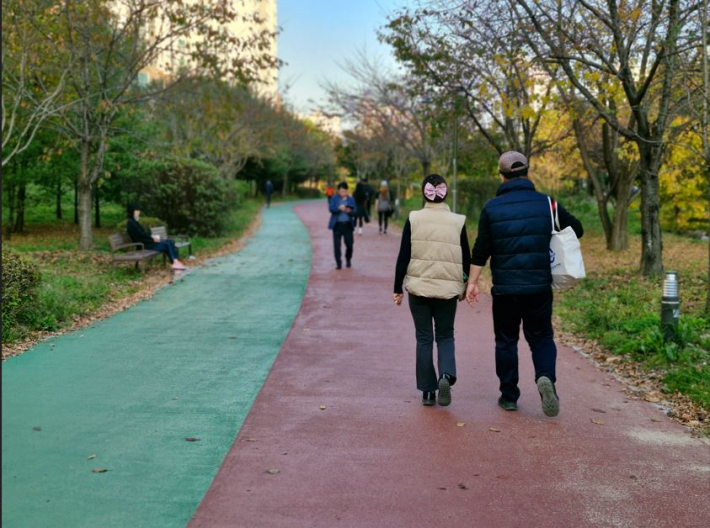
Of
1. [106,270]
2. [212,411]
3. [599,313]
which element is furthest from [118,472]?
[106,270]

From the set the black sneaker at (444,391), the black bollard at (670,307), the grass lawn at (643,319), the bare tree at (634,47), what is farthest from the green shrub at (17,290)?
the bare tree at (634,47)

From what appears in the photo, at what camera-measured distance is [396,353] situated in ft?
25.8

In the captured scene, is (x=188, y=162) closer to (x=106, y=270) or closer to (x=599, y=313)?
(x=106, y=270)

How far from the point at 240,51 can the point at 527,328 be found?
1266 centimetres

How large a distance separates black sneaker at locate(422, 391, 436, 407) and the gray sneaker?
33.9 inches

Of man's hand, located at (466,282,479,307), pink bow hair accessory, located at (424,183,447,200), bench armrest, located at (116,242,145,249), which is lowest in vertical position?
man's hand, located at (466,282,479,307)

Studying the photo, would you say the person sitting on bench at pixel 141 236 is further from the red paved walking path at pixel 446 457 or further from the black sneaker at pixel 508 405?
the black sneaker at pixel 508 405

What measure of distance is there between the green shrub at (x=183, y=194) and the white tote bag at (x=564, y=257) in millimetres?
16501

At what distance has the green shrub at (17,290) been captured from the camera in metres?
7.72

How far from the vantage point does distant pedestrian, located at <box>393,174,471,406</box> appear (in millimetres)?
5641

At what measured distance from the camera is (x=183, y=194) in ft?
69.3

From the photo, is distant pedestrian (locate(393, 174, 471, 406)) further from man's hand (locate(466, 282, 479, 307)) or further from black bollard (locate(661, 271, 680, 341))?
black bollard (locate(661, 271, 680, 341))

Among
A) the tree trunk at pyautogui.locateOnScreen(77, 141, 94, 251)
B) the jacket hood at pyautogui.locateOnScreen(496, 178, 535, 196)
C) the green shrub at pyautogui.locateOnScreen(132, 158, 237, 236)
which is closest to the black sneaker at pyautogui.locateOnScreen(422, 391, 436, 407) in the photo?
the jacket hood at pyautogui.locateOnScreen(496, 178, 535, 196)

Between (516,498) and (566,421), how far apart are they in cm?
168
